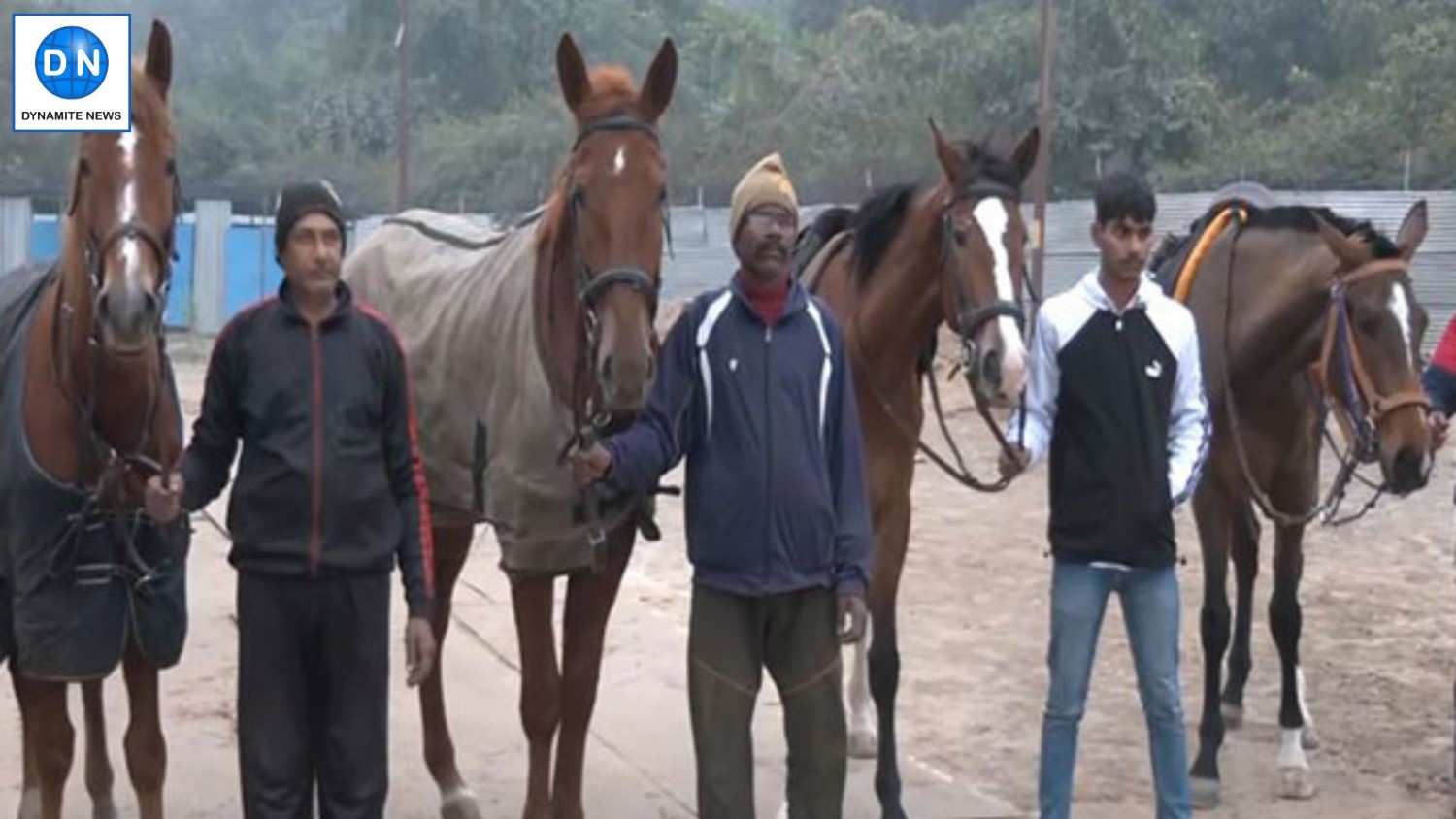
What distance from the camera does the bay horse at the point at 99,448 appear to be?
4922 millimetres

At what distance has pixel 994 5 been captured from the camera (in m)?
43.1

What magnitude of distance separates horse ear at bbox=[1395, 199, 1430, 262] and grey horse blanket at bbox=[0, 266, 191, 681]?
413 centimetres

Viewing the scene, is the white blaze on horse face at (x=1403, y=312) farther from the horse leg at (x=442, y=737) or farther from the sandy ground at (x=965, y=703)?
the horse leg at (x=442, y=737)

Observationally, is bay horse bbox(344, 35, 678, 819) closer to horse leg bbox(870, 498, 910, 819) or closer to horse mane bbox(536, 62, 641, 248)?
horse mane bbox(536, 62, 641, 248)

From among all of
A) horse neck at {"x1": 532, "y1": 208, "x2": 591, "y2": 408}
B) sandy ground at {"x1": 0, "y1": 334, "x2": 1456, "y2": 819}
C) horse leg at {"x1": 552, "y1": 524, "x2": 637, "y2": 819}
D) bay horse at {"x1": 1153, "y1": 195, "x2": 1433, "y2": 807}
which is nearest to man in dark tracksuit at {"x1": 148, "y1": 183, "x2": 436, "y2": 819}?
horse neck at {"x1": 532, "y1": 208, "x2": 591, "y2": 408}

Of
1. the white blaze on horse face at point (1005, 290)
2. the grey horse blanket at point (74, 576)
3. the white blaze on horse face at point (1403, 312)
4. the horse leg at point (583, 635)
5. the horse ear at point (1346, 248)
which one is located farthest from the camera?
the horse ear at point (1346, 248)

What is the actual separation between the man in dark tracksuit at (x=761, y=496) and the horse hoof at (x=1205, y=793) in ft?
8.25

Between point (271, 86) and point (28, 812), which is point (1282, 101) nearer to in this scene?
point (271, 86)

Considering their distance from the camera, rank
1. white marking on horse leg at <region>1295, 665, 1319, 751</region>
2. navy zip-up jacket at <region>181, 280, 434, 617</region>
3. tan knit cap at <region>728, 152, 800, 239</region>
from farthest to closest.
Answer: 1. white marking on horse leg at <region>1295, 665, 1319, 751</region>
2. tan knit cap at <region>728, 152, 800, 239</region>
3. navy zip-up jacket at <region>181, 280, 434, 617</region>

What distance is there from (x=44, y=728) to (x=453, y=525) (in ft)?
5.33

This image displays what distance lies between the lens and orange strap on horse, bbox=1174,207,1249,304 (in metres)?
7.57

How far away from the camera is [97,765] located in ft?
20.5

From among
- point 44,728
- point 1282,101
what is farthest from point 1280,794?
point 1282,101

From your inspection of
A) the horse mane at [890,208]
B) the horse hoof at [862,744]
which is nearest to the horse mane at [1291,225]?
the horse mane at [890,208]
